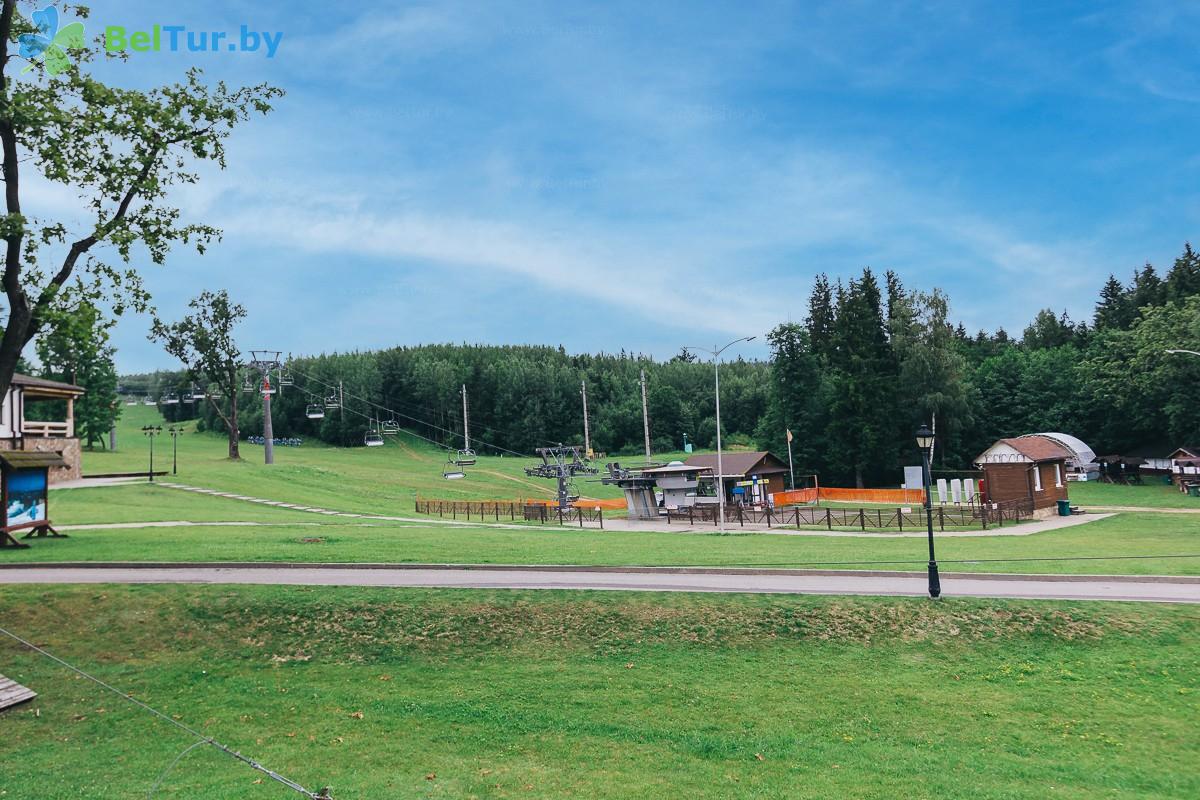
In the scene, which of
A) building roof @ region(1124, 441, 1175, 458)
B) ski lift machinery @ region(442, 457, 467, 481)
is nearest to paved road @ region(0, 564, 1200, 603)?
ski lift machinery @ region(442, 457, 467, 481)

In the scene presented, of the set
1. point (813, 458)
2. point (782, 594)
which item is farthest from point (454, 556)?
point (813, 458)

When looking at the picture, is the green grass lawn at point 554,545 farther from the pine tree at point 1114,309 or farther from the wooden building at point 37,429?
the pine tree at point 1114,309

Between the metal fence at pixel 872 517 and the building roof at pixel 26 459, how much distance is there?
31388mm

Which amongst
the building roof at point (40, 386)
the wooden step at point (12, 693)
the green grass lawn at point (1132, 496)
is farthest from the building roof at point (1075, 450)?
the building roof at point (40, 386)

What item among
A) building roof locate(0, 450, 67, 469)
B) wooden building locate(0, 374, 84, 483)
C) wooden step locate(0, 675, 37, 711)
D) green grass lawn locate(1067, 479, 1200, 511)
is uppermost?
wooden building locate(0, 374, 84, 483)

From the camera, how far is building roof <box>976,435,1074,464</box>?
50.1m

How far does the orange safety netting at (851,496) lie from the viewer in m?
60.3

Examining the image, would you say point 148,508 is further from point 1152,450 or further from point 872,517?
point 1152,450

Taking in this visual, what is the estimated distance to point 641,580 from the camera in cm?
2162

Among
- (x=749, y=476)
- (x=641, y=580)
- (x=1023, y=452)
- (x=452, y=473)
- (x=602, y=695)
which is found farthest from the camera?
(x=452, y=473)

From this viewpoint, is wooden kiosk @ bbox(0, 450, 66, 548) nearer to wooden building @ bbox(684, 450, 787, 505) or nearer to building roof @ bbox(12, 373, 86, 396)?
building roof @ bbox(12, 373, 86, 396)

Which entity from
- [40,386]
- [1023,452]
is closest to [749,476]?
[1023,452]

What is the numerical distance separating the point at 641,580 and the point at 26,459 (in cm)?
2076

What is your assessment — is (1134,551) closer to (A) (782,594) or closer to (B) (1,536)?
(A) (782,594)
